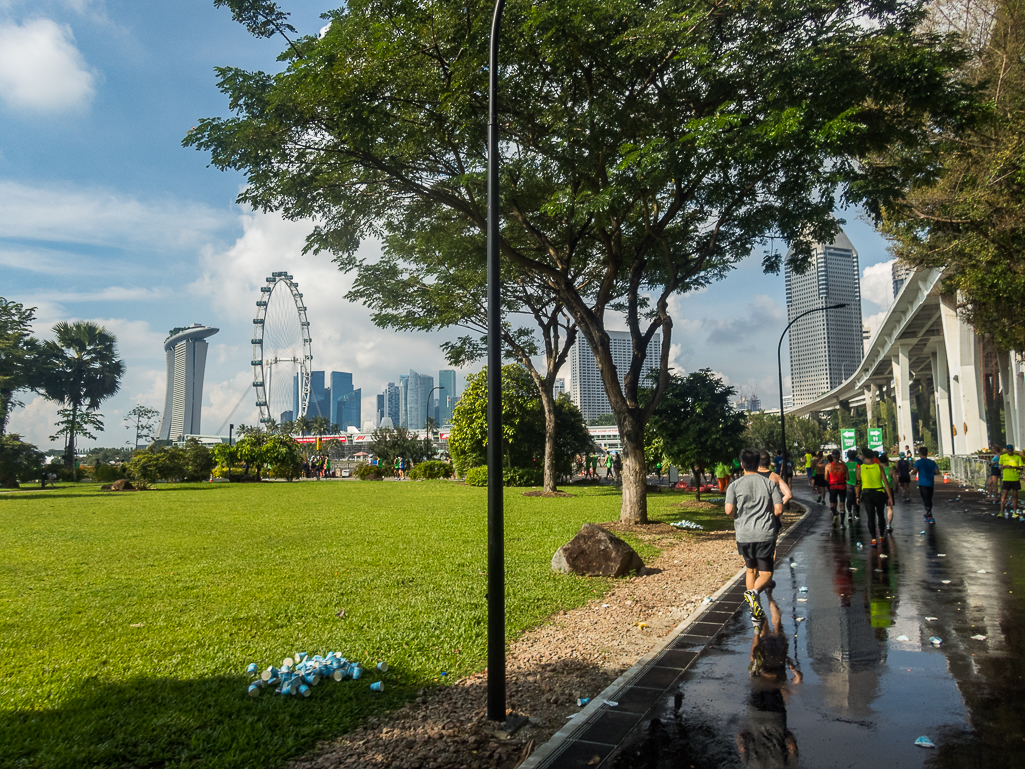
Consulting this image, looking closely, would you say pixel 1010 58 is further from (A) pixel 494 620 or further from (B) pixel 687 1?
(A) pixel 494 620

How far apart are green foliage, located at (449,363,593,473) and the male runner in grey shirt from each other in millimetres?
27001

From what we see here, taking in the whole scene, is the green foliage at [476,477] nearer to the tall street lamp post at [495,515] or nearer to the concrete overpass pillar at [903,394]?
the tall street lamp post at [495,515]

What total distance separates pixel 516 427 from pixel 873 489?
22.6 meters

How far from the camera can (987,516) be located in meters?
18.9

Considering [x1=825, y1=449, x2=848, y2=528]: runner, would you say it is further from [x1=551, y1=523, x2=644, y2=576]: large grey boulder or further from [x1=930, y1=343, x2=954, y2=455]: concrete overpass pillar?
[x1=930, y1=343, x2=954, y2=455]: concrete overpass pillar

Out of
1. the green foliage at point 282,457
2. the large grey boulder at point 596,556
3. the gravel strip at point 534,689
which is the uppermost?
the green foliage at point 282,457

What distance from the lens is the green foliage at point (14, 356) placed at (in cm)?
4233

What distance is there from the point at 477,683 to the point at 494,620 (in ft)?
3.05

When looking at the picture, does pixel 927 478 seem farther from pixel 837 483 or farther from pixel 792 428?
pixel 792 428

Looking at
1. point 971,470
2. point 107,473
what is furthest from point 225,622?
point 107,473

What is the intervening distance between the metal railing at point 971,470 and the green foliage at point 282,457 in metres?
38.3

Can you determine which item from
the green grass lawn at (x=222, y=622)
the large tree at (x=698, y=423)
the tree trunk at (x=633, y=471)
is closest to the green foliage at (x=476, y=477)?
the large tree at (x=698, y=423)

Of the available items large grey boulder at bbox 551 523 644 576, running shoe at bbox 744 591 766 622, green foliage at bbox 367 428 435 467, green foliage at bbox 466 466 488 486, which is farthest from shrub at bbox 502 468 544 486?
running shoe at bbox 744 591 766 622

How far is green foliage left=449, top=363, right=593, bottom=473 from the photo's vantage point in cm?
3491
